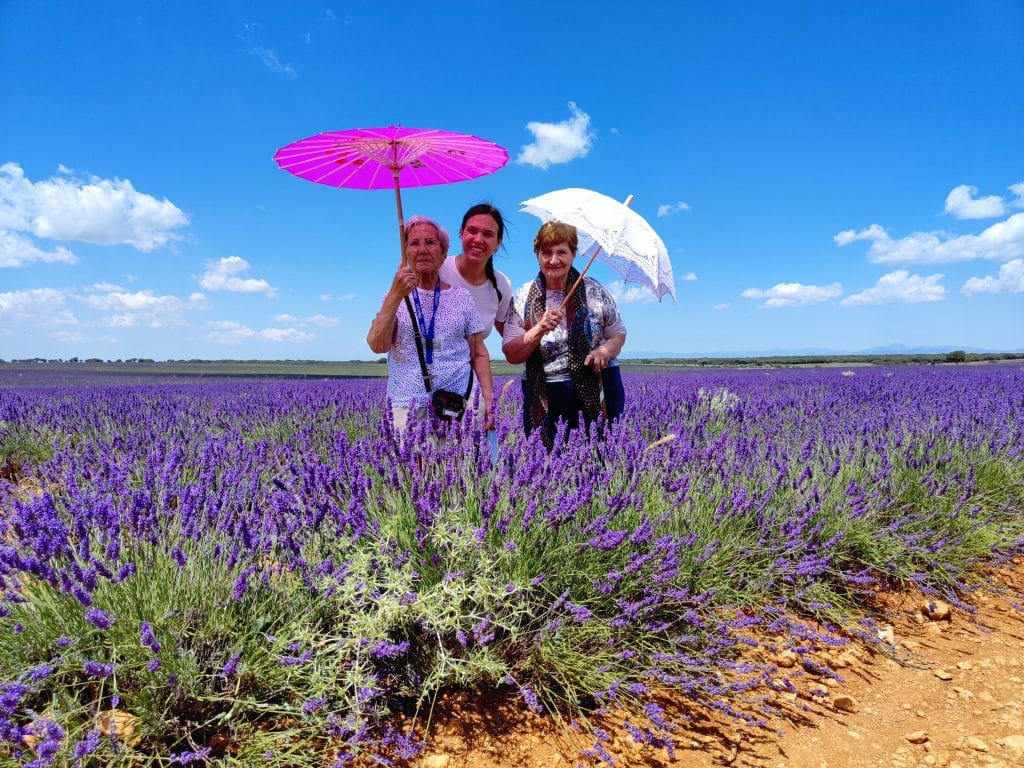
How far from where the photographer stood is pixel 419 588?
5.61ft

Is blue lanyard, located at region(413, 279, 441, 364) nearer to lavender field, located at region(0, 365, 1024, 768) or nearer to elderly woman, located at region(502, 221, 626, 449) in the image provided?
lavender field, located at region(0, 365, 1024, 768)

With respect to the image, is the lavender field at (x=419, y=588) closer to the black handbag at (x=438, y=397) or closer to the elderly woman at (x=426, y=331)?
the black handbag at (x=438, y=397)

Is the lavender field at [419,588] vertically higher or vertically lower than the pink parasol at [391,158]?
lower

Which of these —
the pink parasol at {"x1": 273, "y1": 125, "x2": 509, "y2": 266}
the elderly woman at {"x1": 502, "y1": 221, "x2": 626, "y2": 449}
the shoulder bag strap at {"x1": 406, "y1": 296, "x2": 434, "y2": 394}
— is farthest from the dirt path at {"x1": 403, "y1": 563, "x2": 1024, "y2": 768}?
the pink parasol at {"x1": 273, "y1": 125, "x2": 509, "y2": 266}

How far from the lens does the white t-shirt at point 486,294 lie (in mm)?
2822

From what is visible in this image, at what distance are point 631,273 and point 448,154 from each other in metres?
1.20

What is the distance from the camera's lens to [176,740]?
1359 mm

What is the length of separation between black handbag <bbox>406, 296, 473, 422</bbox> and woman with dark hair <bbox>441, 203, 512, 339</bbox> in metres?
0.35

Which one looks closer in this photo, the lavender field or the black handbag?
the lavender field

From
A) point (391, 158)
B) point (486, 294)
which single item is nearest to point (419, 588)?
point (486, 294)

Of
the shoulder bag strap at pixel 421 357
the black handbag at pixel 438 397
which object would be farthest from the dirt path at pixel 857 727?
the shoulder bag strap at pixel 421 357

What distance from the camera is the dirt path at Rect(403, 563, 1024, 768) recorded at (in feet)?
4.99

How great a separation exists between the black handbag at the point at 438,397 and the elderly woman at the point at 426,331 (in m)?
0.01

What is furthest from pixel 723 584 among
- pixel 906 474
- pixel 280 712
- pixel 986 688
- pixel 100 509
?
pixel 100 509
